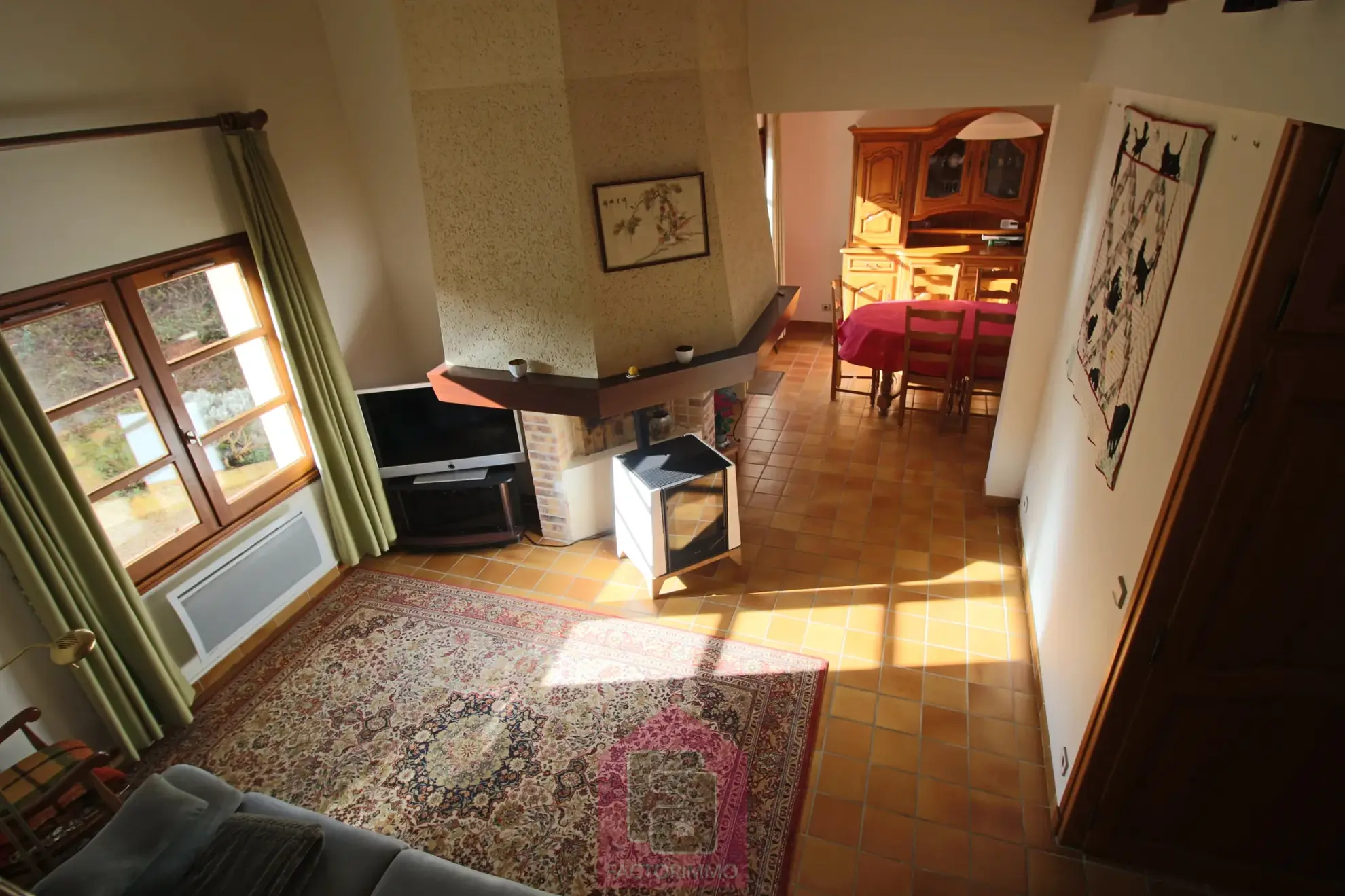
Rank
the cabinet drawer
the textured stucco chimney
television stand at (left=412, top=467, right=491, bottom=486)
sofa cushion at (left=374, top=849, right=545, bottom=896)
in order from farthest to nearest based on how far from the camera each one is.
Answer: the cabinet drawer < television stand at (left=412, top=467, right=491, bottom=486) < the textured stucco chimney < sofa cushion at (left=374, top=849, right=545, bottom=896)

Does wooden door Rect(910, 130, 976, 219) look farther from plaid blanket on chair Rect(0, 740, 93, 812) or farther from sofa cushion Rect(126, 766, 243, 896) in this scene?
plaid blanket on chair Rect(0, 740, 93, 812)

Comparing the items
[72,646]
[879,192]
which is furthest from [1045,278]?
[72,646]

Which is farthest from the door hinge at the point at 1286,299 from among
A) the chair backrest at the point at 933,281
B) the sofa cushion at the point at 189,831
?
the chair backrest at the point at 933,281

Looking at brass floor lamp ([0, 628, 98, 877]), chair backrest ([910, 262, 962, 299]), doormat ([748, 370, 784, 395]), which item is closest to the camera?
brass floor lamp ([0, 628, 98, 877])

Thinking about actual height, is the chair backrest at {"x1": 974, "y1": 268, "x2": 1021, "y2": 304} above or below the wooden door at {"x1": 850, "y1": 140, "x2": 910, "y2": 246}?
below

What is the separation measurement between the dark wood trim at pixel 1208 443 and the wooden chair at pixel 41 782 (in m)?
3.33

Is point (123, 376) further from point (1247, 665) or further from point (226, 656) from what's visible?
point (1247, 665)

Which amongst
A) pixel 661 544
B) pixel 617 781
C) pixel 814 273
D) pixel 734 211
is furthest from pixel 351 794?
pixel 814 273

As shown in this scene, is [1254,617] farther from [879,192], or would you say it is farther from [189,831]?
[879,192]

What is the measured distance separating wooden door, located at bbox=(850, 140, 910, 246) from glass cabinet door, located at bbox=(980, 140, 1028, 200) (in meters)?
0.71

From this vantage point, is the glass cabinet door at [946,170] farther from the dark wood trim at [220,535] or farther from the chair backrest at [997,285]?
the dark wood trim at [220,535]

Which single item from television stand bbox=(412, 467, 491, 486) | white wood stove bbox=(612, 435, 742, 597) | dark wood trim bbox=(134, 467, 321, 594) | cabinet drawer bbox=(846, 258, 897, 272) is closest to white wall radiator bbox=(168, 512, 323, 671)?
dark wood trim bbox=(134, 467, 321, 594)

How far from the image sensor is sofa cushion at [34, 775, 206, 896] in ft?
6.25

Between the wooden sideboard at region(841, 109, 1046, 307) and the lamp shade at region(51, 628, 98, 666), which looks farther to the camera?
the wooden sideboard at region(841, 109, 1046, 307)
